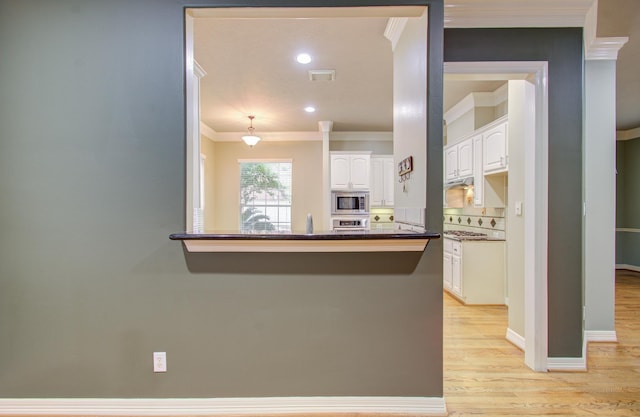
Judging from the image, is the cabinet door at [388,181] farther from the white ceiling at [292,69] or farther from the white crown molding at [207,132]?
the white crown molding at [207,132]

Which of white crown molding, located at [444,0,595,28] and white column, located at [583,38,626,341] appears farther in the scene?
white column, located at [583,38,626,341]

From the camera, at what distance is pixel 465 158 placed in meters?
4.57

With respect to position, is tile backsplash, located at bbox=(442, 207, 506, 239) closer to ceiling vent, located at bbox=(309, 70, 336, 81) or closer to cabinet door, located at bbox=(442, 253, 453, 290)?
cabinet door, located at bbox=(442, 253, 453, 290)

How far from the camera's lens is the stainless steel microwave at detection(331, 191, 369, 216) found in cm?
618

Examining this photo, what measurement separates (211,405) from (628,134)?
28.0 feet

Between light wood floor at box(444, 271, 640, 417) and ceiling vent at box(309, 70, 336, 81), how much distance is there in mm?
3017

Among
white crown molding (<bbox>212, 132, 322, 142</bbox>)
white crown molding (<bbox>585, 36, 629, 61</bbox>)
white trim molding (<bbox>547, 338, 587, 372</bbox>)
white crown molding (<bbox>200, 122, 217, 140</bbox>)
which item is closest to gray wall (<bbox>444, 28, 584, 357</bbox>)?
white trim molding (<bbox>547, 338, 587, 372</bbox>)

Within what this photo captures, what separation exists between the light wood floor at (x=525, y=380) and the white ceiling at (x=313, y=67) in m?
2.59

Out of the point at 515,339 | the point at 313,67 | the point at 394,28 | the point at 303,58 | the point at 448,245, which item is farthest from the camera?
the point at 448,245

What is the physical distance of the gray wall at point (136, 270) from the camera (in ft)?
6.10

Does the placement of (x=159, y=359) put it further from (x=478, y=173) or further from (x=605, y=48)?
(x=605, y=48)

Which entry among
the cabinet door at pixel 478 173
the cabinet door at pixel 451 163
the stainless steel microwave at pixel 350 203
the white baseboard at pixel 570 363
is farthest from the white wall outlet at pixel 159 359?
the stainless steel microwave at pixel 350 203

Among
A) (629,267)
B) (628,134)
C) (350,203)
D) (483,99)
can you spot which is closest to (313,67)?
(483,99)

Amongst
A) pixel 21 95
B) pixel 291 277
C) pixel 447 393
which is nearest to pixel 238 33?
pixel 21 95
